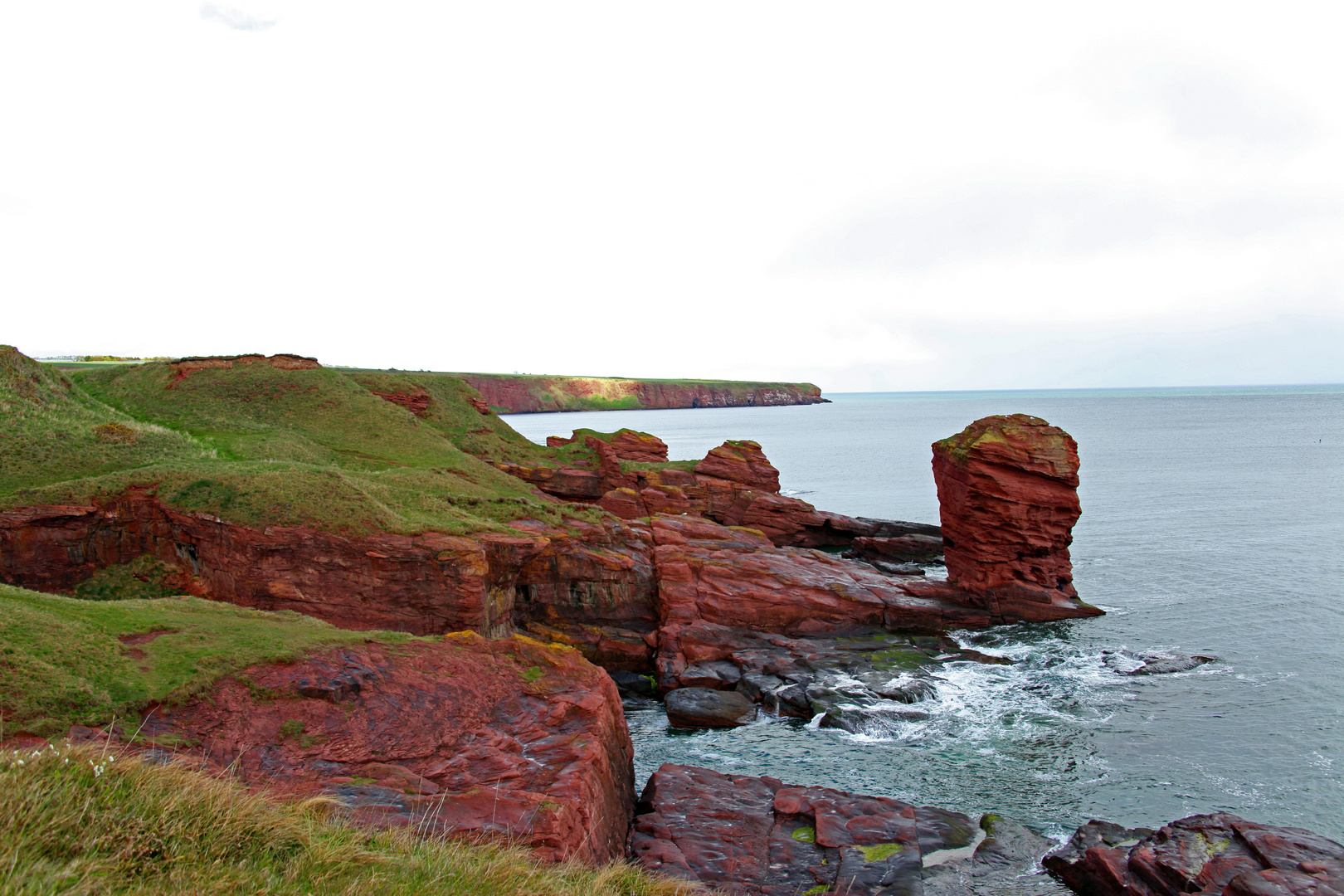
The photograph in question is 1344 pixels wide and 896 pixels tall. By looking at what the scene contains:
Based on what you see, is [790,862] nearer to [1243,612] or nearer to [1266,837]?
[1266,837]

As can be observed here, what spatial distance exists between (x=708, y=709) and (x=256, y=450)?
2574cm

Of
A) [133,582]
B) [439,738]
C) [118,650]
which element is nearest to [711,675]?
[439,738]

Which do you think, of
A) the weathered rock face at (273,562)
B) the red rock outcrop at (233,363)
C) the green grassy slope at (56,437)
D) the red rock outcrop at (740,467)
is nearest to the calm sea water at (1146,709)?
the weathered rock face at (273,562)

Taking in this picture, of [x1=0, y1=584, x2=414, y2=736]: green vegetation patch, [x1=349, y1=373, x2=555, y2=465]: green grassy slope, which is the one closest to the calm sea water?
[x1=0, y1=584, x2=414, y2=736]: green vegetation patch

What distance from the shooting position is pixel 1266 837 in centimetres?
1230

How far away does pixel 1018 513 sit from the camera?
1179 inches

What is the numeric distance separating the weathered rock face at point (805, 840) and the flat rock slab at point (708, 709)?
Answer: 5200mm

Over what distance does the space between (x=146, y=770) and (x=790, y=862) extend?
33.9 ft

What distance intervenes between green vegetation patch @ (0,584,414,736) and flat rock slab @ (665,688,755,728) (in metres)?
9.29

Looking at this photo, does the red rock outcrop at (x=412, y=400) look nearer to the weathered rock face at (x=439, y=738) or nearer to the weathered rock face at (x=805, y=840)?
the weathered rock face at (x=439, y=738)

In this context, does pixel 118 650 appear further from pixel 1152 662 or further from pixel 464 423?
pixel 464 423

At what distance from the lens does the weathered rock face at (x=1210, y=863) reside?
1102cm

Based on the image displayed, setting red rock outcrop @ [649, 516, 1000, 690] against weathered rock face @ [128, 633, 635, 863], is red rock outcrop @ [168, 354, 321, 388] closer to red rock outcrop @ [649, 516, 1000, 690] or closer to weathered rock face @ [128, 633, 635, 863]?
red rock outcrop @ [649, 516, 1000, 690]

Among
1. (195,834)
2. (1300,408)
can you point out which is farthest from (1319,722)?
(1300,408)
